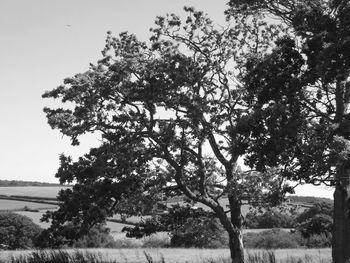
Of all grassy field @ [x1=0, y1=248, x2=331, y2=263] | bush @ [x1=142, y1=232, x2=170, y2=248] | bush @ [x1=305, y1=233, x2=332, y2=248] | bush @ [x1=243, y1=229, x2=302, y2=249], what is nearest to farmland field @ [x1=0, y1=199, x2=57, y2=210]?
bush @ [x1=142, y1=232, x2=170, y2=248]

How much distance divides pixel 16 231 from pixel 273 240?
31.6 metres

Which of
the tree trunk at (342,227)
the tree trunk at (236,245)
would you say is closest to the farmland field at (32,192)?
the tree trunk at (236,245)

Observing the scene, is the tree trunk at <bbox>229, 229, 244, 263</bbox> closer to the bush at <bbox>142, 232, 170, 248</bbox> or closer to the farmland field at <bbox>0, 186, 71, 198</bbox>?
the bush at <bbox>142, 232, 170, 248</bbox>

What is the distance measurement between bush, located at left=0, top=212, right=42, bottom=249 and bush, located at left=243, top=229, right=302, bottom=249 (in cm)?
2577

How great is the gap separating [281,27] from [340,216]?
1180cm

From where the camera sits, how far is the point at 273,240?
5812 cm

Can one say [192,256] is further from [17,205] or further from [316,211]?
[17,205]

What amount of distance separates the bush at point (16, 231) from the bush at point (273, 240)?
25.8 metres

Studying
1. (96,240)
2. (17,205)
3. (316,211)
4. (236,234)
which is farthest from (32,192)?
(236,234)

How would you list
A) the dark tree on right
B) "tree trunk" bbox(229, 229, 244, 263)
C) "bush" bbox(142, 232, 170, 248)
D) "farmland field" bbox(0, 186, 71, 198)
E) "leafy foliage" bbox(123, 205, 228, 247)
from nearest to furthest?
the dark tree on right
"tree trunk" bbox(229, 229, 244, 263)
"leafy foliage" bbox(123, 205, 228, 247)
"bush" bbox(142, 232, 170, 248)
"farmland field" bbox(0, 186, 71, 198)

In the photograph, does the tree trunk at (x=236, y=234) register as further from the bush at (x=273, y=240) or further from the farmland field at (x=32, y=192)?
the farmland field at (x=32, y=192)

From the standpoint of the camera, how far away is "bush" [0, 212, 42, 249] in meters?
50.5

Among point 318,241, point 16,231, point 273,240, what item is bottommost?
point 273,240

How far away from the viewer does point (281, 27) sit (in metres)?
26.4
